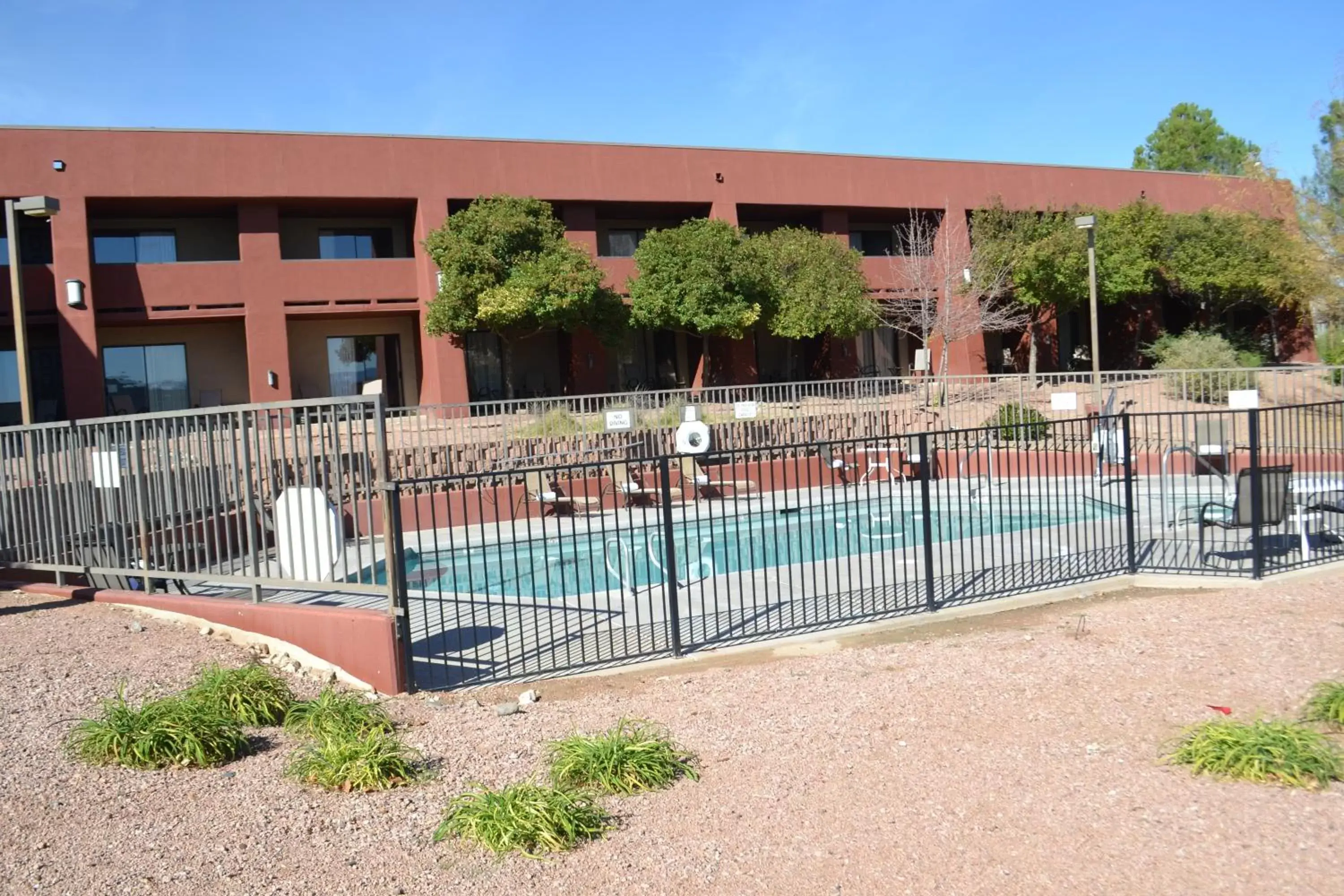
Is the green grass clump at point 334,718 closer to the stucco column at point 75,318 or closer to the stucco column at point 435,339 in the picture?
the stucco column at point 435,339

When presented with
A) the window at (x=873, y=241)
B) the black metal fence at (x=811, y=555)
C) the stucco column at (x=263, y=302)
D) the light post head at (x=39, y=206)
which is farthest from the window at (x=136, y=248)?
the window at (x=873, y=241)

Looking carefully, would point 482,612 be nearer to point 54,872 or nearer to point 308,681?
point 308,681

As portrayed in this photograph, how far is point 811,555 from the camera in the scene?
35.0ft

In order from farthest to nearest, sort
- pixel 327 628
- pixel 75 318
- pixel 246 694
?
pixel 75 318
pixel 327 628
pixel 246 694

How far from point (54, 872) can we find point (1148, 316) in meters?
38.5

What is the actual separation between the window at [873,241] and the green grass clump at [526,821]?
30558 millimetres

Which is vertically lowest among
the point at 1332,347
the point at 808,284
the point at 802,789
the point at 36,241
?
the point at 802,789

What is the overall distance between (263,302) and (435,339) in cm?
426

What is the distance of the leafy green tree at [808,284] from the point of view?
27.6 meters

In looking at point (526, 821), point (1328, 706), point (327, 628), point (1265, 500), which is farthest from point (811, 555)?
point (526, 821)

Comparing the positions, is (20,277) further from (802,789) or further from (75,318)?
(802,789)

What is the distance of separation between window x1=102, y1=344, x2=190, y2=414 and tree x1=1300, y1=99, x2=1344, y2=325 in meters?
29.2

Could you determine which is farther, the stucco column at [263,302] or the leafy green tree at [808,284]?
the leafy green tree at [808,284]

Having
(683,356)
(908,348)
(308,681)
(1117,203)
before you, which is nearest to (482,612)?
(308,681)
